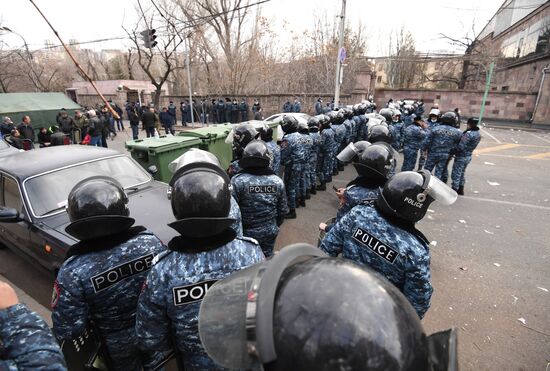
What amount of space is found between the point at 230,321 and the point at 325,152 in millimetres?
7502

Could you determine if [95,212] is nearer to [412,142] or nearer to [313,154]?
[313,154]

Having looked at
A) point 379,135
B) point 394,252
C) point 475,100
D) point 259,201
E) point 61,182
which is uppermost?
point 475,100

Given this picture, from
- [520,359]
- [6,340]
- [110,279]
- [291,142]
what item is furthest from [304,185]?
[6,340]

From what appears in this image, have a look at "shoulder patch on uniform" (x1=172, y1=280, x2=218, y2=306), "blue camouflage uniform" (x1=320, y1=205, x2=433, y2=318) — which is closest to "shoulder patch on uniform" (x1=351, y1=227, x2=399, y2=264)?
"blue camouflage uniform" (x1=320, y1=205, x2=433, y2=318)

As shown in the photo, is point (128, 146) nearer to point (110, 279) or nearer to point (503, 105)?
point (110, 279)

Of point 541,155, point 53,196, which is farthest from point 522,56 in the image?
point 53,196

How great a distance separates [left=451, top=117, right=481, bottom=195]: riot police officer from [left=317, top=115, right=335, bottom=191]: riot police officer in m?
2.97

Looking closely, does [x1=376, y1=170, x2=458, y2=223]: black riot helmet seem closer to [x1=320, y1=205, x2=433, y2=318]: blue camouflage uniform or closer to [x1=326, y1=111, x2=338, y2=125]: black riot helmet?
[x1=320, y1=205, x2=433, y2=318]: blue camouflage uniform

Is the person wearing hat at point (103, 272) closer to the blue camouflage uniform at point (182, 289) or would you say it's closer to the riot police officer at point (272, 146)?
the blue camouflage uniform at point (182, 289)

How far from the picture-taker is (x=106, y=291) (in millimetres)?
1976

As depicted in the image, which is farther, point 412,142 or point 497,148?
point 497,148

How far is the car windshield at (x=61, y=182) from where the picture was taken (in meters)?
3.86

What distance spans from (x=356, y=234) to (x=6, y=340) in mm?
2014

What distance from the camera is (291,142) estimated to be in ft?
20.6
